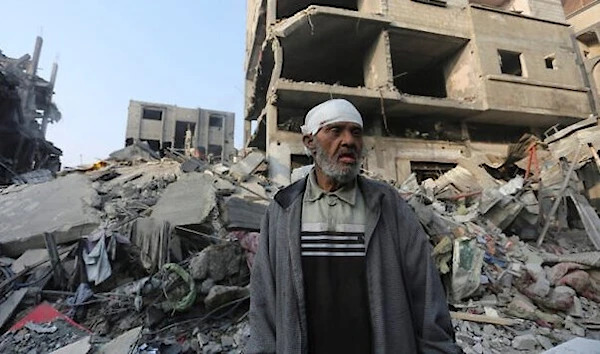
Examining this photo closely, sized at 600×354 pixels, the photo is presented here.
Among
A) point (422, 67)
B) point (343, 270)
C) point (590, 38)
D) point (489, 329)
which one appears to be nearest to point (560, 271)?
point (489, 329)

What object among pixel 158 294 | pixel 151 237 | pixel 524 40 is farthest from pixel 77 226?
pixel 524 40

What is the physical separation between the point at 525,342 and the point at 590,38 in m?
17.3

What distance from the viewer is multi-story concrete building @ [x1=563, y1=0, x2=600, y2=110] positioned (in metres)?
13.1

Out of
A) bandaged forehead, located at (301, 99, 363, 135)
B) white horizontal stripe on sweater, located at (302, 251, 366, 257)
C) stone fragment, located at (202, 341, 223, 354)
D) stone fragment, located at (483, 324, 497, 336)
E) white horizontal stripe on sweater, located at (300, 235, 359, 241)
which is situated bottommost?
stone fragment, located at (202, 341, 223, 354)

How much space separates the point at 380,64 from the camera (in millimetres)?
10781

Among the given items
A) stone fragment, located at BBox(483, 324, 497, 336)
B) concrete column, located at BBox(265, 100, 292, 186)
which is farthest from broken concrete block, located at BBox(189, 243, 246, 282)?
concrete column, located at BBox(265, 100, 292, 186)

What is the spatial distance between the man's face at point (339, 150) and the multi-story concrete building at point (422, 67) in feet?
26.9

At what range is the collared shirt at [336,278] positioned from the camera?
1.32m

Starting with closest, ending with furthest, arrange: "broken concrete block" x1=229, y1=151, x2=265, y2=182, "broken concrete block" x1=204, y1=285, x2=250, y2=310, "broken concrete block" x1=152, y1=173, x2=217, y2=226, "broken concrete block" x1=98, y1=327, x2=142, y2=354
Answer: "broken concrete block" x1=98, y1=327, x2=142, y2=354 < "broken concrete block" x1=204, y1=285, x2=250, y2=310 < "broken concrete block" x1=152, y1=173, x2=217, y2=226 < "broken concrete block" x1=229, y1=151, x2=265, y2=182

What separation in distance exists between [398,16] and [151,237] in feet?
36.3

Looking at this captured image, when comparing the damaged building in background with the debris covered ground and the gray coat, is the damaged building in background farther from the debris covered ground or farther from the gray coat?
the gray coat

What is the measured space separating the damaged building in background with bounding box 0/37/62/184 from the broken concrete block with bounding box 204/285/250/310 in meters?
16.2

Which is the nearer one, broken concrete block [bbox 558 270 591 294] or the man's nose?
the man's nose

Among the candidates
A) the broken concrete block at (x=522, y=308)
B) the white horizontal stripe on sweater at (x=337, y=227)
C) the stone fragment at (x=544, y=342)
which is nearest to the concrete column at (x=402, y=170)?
the broken concrete block at (x=522, y=308)
